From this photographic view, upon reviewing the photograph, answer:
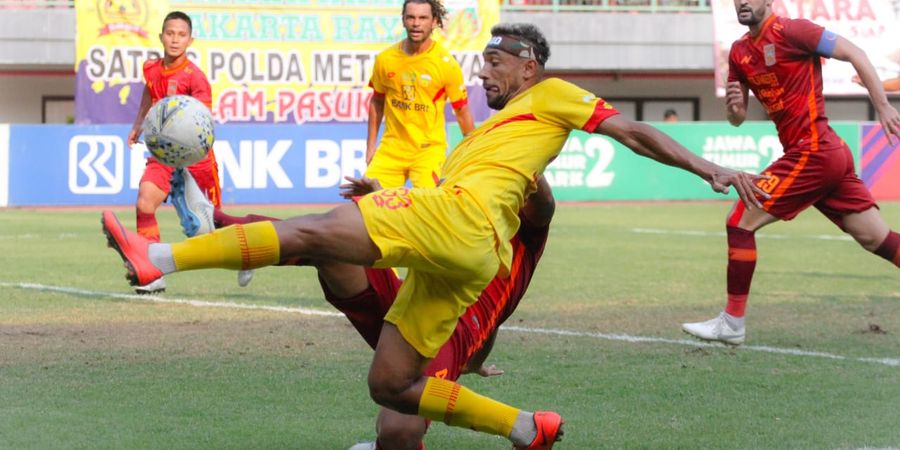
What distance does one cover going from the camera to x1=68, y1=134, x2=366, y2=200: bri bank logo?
24.7m

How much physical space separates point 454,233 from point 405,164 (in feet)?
21.8

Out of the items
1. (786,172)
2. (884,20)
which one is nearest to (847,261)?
(786,172)

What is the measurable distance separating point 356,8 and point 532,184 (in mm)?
22323

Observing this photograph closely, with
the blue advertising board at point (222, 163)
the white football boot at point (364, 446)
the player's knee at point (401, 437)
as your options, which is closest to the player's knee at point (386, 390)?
the player's knee at point (401, 437)

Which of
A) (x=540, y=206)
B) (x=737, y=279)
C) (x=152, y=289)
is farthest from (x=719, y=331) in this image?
(x=152, y=289)

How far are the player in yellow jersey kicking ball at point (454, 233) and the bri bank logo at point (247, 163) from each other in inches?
743

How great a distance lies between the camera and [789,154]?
29.4 feet

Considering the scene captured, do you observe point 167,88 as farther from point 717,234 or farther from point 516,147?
point 717,234

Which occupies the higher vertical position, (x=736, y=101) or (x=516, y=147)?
(x=516, y=147)

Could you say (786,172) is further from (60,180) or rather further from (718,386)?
(60,180)

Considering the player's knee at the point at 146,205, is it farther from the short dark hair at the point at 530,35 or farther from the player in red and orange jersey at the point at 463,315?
the short dark hair at the point at 530,35

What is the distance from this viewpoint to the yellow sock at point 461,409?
5.30 m

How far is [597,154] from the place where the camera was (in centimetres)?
2752

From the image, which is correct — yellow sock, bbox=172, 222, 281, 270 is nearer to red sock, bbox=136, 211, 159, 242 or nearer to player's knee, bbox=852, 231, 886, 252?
player's knee, bbox=852, 231, 886, 252
